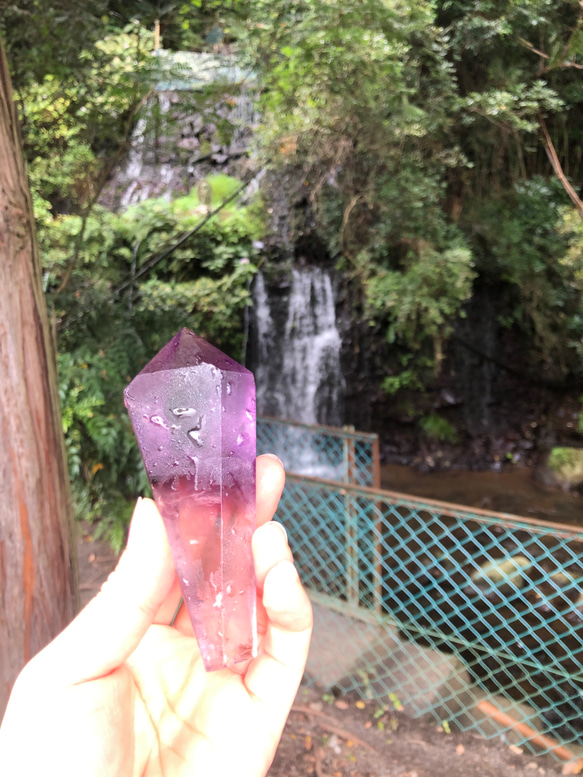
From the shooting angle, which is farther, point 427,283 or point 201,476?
point 427,283

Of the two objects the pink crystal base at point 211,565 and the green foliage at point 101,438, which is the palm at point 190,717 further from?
the green foliage at point 101,438

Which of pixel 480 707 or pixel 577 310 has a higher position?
pixel 577 310

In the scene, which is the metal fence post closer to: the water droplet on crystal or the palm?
the palm

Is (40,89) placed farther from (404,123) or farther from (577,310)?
(577,310)

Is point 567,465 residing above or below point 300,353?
below

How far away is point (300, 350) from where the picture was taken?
8930 millimetres

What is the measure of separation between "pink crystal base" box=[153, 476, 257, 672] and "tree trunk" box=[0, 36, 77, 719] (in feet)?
3.27

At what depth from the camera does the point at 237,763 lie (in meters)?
1.01

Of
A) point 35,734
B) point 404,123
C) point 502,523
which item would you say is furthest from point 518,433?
point 35,734

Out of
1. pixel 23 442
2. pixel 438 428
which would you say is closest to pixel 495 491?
pixel 438 428

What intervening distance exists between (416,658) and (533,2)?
619cm

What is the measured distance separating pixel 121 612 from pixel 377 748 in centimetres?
265

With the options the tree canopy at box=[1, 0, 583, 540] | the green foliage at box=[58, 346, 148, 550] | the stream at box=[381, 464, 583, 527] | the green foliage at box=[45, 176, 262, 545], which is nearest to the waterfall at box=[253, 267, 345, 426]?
the tree canopy at box=[1, 0, 583, 540]

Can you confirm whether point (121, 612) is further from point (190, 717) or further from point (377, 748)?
point (377, 748)
